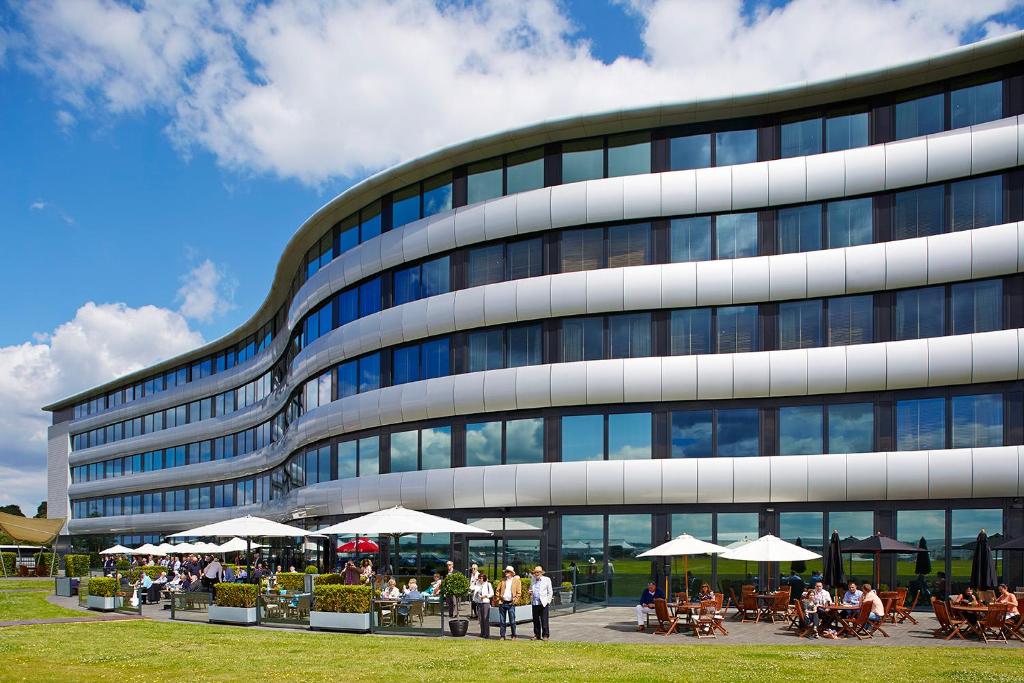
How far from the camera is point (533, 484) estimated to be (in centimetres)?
3506

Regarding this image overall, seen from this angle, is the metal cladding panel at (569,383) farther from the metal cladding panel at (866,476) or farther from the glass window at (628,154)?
the metal cladding panel at (866,476)

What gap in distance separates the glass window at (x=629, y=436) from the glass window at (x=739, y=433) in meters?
2.45

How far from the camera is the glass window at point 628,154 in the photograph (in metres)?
35.3

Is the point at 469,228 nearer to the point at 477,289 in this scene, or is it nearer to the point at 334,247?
the point at 477,289

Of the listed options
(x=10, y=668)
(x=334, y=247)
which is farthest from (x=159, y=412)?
(x=10, y=668)

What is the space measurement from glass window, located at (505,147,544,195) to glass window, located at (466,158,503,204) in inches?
16.5

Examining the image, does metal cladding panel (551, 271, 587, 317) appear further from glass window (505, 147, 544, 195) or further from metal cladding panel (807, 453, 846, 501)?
metal cladding panel (807, 453, 846, 501)

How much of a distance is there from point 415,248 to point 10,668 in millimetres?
22970

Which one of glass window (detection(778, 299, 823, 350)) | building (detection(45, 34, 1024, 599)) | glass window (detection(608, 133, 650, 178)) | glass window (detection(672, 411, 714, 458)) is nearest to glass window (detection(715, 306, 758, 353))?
building (detection(45, 34, 1024, 599))

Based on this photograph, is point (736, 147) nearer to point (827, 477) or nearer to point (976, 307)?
point (976, 307)

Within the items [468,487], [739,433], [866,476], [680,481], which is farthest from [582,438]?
[866,476]

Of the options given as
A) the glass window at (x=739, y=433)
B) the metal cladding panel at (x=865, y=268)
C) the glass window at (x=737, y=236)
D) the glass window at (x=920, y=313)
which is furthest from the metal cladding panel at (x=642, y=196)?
the glass window at (x=920, y=313)

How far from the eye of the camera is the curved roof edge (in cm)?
3120

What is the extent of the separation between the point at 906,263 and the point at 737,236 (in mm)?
5403
